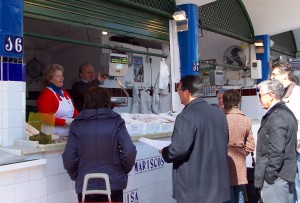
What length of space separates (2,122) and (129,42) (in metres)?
4.88

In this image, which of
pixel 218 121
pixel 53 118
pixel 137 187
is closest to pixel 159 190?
pixel 137 187

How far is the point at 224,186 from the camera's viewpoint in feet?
10.5

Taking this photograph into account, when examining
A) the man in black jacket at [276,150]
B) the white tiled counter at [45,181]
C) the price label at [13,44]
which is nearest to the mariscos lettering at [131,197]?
the white tiled counter at [45,181]

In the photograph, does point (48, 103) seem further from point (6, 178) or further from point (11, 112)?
point (6, 178)

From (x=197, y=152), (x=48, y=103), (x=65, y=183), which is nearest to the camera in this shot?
(x=197, y=152)

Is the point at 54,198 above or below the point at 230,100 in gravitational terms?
below

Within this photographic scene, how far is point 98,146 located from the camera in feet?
10.5

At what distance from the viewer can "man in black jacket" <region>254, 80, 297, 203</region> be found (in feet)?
11.1

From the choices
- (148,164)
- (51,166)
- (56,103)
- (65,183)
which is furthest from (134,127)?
(51,166)

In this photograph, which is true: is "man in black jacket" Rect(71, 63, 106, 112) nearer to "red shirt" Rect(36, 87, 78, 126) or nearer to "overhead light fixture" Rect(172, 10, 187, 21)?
"red shirt" Rect(36, 87, 78, 126)

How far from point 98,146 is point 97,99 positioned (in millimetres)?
415

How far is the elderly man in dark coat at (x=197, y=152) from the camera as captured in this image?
3.02 metres

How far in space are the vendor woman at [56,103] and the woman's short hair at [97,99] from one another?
1042 mm

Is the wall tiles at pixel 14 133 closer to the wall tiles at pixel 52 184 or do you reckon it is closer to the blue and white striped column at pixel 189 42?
the wall tiles at pixel 52 184
